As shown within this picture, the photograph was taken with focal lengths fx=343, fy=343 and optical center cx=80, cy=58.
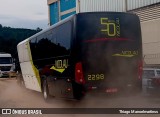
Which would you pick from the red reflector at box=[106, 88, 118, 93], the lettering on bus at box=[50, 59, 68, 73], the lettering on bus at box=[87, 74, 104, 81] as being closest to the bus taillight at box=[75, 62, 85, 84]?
the lettering on bus at box=[87, 74, 104, 81]

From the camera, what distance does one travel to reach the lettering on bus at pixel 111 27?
11352 mm

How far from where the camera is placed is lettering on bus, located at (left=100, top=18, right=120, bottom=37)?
11352mm

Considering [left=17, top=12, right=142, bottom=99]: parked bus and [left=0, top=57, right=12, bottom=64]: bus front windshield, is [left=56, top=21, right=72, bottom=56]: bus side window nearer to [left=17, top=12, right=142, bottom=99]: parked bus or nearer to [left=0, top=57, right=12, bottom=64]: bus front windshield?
[left=17, top=12, right=142, bottom=99]: parked bus

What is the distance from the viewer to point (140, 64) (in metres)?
11.8

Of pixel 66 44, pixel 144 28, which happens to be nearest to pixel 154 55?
pixel 144 28

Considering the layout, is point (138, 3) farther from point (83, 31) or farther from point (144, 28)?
point (83, 31)

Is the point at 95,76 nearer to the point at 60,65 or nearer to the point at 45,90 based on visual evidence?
the point at 60,65

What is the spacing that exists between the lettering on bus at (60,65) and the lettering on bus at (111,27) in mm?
1706

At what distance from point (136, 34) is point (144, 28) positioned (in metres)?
17.2

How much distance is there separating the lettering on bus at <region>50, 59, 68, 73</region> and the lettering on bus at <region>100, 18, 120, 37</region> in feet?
5.60

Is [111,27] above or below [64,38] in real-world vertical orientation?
above

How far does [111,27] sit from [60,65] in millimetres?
2309

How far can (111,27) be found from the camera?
1144 centimetres

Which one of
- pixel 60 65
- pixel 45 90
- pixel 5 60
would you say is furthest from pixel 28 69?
pixel 5 60
